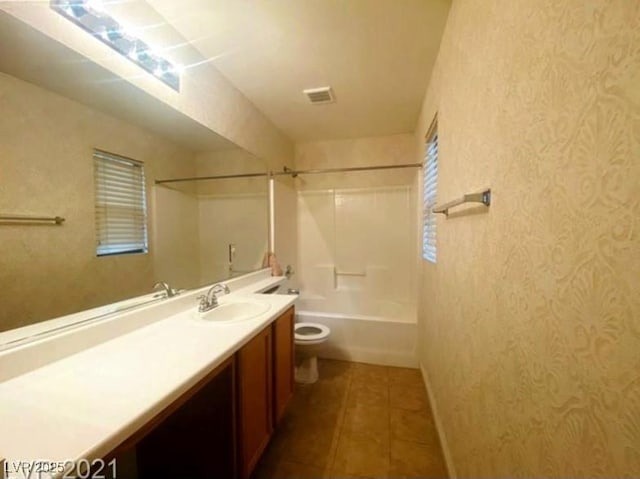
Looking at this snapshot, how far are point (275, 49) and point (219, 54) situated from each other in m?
0.35

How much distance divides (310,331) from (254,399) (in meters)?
1.25

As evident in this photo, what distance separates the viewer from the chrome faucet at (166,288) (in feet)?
4.53

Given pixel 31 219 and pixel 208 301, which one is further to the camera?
pixel 208 301

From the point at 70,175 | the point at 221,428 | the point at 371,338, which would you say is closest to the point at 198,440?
the point at 221,428

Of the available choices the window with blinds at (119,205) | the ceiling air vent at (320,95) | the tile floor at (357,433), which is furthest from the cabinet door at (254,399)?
the ceiling air vent at (320,95)

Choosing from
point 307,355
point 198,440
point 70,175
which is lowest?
point 307,355

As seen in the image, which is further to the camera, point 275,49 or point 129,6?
point 275,49

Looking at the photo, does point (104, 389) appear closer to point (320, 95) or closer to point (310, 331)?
point (310, 331)

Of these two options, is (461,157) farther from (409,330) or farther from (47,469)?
(409,330)

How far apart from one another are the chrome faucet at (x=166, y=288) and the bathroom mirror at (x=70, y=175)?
1.1 inches

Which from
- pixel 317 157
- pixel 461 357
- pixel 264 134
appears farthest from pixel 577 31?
pixel 317 157

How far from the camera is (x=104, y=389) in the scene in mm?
742

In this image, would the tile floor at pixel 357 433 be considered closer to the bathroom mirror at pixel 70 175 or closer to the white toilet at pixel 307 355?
the white toilet at pixel 307 355

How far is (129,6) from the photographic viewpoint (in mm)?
1197
